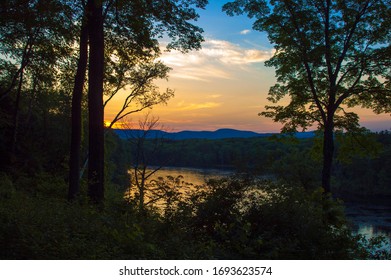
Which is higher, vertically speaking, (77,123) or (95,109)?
(95,109)

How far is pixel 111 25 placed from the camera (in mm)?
14289

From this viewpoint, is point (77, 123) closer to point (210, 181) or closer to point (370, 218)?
point (210, 181)

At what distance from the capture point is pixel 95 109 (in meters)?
12.0

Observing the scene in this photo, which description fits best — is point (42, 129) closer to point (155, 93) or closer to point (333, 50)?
point (155, 93)

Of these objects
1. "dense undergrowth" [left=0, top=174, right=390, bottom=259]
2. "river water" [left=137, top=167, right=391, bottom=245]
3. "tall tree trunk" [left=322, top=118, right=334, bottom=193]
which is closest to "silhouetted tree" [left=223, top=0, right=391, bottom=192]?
"tall tree trunk" [left=322, top=118, right=334, bottom=193]

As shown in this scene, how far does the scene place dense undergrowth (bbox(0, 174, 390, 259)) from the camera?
6.66m

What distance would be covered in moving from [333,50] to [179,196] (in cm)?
1076

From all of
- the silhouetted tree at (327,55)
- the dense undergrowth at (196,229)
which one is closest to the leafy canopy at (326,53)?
the silhouetted tree at (327,55)

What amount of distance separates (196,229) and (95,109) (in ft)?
17.1

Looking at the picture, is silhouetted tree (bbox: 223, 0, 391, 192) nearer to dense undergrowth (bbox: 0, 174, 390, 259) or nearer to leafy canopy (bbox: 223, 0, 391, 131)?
leafy canopy (bbox: 223, 0, 391, 131)

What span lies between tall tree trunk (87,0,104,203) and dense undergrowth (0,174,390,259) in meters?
0.90

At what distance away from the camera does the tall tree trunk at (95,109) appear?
11820mm

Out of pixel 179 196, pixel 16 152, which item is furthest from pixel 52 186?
pixel 179 196

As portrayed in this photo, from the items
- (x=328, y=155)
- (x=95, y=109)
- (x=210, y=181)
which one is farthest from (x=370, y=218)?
(x=95, y=109)
